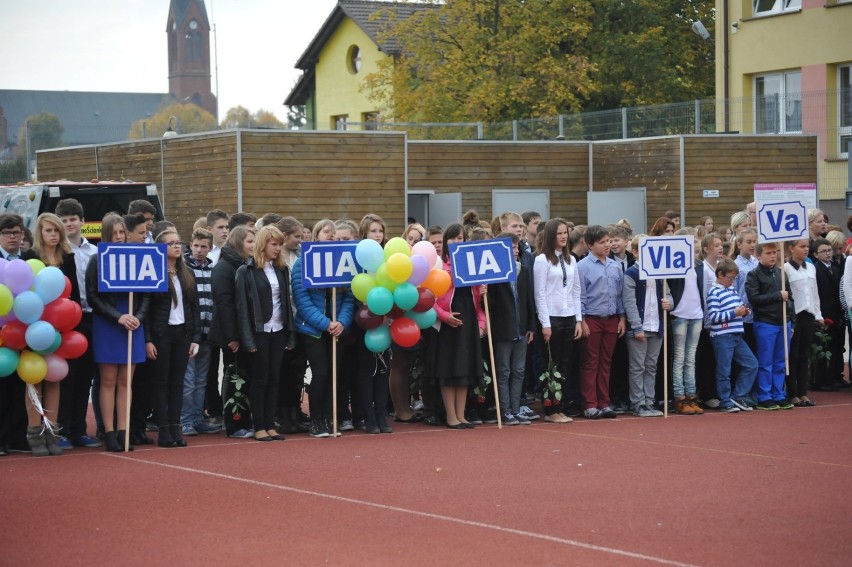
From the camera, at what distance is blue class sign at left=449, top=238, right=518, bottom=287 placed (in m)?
12.7

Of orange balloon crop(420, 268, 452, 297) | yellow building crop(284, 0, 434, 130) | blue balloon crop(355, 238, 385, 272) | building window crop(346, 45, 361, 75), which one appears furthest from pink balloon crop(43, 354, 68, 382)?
building window crop(346, 45, 361, 75)

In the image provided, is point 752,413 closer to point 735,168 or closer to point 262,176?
point 262,176

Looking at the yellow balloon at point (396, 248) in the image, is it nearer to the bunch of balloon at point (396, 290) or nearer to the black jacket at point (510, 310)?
the bunch of balloon at point (396, 290)

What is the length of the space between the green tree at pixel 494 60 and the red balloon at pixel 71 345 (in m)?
31.8

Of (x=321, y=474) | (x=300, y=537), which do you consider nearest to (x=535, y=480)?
(x=321, y=474)

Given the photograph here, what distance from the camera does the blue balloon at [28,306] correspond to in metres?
10.9

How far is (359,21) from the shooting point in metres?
54.6

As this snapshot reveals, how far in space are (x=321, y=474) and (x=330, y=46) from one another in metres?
49.7

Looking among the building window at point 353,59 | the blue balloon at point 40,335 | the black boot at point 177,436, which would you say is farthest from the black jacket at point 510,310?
the building window at point 353,59

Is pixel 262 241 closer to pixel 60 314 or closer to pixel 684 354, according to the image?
pixel 60 314

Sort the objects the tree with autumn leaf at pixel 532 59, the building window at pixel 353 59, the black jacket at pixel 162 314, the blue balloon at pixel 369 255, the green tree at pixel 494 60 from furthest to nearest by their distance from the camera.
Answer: the building window at pixel 353 59 → the tree with autumn leaf at pixel 532 59 → the green tree at pixel 494 60 → the blue balloon at pixel 369 255 → the black jacket at pixel 162 314

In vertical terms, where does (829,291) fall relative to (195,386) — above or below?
above

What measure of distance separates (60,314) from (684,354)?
6541 mm

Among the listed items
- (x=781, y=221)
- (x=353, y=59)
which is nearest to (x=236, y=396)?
(x=781, y=221)
